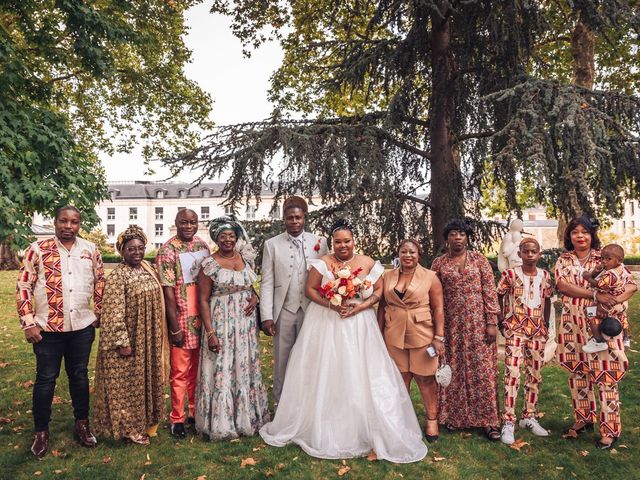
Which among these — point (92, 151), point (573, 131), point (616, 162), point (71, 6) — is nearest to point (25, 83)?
point (71, 6)

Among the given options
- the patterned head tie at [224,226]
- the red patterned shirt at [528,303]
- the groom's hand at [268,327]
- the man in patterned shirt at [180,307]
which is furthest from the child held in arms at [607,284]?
the man in patterned shirt at [180,307]

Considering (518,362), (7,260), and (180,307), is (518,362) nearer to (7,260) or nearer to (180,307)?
(180,307)

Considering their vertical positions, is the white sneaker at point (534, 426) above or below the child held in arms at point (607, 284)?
below

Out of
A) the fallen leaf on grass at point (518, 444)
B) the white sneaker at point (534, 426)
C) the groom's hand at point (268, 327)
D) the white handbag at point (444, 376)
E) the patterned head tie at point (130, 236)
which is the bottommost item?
the fallen leaf on grass at point (518, 444)

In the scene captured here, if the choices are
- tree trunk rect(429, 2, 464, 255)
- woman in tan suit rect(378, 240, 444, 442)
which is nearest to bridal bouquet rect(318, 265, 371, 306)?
woman in tan suit rect(378, 240, 444, 442)

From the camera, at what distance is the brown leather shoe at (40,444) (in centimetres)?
443

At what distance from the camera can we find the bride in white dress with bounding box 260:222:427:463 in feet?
14.0

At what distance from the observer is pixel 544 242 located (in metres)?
64.8

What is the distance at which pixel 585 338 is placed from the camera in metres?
4.48

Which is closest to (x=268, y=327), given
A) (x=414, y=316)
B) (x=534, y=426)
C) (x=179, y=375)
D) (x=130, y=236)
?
(x=179, y=375)

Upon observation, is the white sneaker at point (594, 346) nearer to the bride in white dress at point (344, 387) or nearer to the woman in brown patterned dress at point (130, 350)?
the bride in white dress at point (344, 387)

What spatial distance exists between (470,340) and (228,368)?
92.8 inches

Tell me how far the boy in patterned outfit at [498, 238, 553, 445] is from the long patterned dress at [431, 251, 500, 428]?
14 centimetres

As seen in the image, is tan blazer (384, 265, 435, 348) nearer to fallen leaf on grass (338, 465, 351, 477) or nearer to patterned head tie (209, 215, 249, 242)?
fallen leaf on grass (338, 465, 351, 477)
